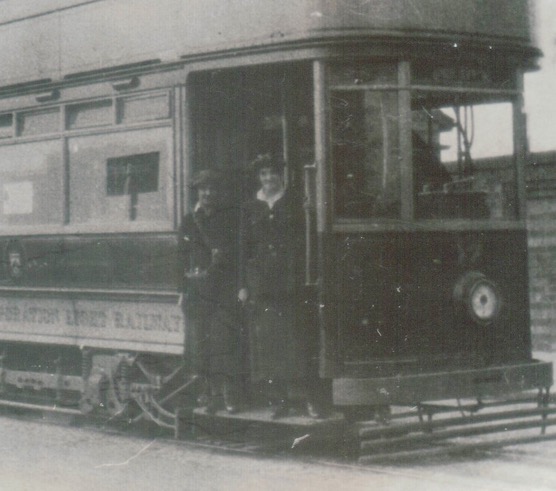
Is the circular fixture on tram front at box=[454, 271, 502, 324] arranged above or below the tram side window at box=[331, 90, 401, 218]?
below

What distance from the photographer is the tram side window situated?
8.45 metres

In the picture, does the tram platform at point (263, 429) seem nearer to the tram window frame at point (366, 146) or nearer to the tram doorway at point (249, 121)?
the tram window frame at point (366, 146)

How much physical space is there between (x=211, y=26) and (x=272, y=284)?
6.06ft

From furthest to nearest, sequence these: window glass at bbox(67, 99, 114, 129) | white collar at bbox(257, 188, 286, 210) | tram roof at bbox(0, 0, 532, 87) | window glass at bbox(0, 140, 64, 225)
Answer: window glass at bbox(0, 140, 64, 225)
window glass at bbox(67, 99, 114, 129)
white collar at bbox(257, 188, 286, 210)
tram roof at bbox(0, 0, 532, 87)

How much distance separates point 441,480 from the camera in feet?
25.1

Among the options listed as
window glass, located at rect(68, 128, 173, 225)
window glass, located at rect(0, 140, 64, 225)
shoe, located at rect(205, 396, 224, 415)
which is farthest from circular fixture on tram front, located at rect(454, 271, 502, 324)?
window glass, located at rect(0, 140, 64, 225)

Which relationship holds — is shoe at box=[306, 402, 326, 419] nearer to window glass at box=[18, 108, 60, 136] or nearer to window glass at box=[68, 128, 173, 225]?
window glass at box=[68, 128, 173, 225]

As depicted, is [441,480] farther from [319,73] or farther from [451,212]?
[319,73]

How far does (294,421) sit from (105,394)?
75.2 inches

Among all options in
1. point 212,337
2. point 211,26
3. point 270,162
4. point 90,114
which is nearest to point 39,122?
point 90,114

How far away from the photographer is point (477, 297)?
28.4ft

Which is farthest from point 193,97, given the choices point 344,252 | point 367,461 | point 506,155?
point 367,461

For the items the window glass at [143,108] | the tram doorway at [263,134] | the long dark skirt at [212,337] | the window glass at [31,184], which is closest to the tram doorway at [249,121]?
the tram doorway at [263,134]

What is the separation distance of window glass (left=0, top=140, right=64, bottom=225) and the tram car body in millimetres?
24
